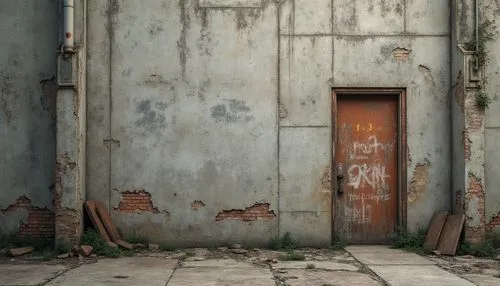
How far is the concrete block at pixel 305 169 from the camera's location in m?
8.59

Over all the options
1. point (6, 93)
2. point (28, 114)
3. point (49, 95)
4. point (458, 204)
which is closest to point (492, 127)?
point (458, 204)

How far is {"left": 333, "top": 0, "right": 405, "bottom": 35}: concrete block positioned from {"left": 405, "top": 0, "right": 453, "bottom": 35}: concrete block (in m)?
0.15

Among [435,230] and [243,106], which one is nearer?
[435,230]

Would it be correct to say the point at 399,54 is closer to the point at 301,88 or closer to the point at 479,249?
the point at 301,88

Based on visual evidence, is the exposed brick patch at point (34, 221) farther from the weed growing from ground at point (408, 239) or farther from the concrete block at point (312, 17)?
the weed growing from ground at point (408, 239)

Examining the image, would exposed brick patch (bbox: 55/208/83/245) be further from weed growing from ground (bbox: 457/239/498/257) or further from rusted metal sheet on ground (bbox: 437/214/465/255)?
weed growing from ground (bbox: 457/239/498/257)

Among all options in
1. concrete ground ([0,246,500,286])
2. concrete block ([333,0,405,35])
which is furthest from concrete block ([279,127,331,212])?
concrete block ([333,0,405,35])

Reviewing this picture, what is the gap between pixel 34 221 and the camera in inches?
332

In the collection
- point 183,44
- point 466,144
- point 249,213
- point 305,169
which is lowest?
point 249,213

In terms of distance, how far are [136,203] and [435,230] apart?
4872 millimetres

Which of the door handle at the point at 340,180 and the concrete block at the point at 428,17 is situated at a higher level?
the concrete block at the point at 428,17

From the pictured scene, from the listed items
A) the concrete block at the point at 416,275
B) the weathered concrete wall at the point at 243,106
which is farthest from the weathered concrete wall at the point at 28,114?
the concrete block at the point at 416,275

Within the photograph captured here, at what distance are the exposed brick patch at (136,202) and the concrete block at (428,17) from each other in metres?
5.19

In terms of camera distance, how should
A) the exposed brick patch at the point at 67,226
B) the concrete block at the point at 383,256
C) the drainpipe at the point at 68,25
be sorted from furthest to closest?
1. the drainpipe at the point at 68,25
2. the exposed brick patch at the point at 67,226
3. the concrete block at the point at 383,256
